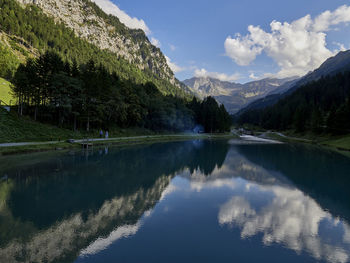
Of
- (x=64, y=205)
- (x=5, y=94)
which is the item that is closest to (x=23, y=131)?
(x=64, y=205)

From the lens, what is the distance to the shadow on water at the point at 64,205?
8.25 m

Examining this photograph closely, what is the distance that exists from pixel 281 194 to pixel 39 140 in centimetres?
3987

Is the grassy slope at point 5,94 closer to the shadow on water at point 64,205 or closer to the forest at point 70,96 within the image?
the forest at point 70,96

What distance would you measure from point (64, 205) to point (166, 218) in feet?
21.0

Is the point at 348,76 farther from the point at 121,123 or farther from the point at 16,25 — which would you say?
the point at 16,25

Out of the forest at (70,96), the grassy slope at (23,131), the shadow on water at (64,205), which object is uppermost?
the forest at (70,96)

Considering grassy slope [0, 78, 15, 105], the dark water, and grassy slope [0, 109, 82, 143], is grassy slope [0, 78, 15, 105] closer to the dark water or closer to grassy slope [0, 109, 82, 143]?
grassy slope [0, 109, 82, 143]

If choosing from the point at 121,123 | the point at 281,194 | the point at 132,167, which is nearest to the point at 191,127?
the point at 121,123

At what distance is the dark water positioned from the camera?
316 inches

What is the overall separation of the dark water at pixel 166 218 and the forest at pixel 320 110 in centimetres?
6090

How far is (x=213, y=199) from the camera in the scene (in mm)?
15078

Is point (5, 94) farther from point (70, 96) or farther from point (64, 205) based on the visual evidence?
point (64, 205)

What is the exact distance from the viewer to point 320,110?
290ft

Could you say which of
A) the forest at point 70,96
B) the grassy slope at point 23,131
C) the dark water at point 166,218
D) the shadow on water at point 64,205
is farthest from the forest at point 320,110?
the grassy slope at point 23,131
